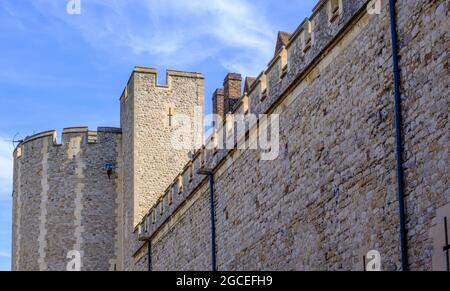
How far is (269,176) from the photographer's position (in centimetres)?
1559

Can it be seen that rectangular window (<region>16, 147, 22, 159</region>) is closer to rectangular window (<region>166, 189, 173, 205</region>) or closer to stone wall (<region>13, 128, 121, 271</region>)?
stone wall (<region>13, 128, 121, 271</region>)

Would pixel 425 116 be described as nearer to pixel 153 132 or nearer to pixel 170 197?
pixel 170 197

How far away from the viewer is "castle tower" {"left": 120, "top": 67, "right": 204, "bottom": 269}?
2783 centimetres

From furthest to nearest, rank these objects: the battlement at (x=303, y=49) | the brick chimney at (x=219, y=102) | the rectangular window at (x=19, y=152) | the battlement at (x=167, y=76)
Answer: the rectangular window at (x=19, y=152) < the brick chimney at (x=219, y=102) < the battlement at (x=167, y=76) < the battlement at (x=303, y=49)

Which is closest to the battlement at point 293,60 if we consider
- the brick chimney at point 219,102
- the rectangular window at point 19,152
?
the brick chimney at point 219,102

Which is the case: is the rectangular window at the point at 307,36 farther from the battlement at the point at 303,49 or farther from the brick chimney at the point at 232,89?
the brick chimney at the point at 232,89

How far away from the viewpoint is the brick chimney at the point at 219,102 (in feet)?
102

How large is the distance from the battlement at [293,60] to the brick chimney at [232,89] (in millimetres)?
9489

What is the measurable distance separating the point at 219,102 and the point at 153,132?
3630 mm

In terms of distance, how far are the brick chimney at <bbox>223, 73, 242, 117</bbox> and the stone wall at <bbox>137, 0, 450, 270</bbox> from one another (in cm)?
1181

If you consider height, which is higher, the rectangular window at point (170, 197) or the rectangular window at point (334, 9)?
the rectangular window at point (334, 9)

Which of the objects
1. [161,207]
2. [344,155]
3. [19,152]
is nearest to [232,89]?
[19,152]

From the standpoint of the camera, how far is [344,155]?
41.1ft
